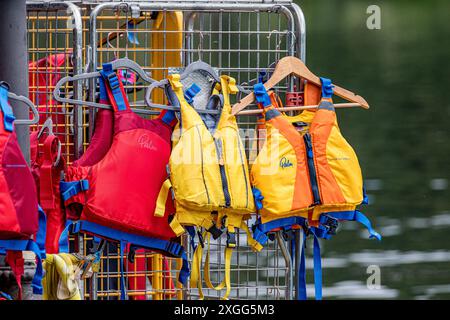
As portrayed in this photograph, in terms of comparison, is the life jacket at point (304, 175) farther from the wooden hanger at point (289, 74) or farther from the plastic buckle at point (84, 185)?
the plastic buckle at point (84, 185)

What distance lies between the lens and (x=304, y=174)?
5.68m

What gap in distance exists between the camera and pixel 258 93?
5676mm

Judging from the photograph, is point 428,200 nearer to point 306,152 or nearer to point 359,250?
point 359,250

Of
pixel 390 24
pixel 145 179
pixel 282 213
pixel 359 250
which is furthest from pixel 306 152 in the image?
pixel 390 24

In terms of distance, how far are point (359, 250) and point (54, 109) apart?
5259 mm

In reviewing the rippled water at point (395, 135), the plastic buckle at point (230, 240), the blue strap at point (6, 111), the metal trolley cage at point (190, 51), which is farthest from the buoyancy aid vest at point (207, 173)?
the rippled water at point (395, 135)

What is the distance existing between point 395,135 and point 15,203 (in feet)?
37.0

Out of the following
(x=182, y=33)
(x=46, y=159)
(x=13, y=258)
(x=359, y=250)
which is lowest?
(x=359, y=250)

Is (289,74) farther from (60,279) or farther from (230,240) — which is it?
(60,279)

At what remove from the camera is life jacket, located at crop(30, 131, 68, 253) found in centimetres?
543

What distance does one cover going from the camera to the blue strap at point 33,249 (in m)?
5.03

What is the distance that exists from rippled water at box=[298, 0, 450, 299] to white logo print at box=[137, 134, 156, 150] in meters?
4.07

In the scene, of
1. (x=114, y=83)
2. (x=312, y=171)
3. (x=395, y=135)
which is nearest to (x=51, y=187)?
(x=114, y=83)

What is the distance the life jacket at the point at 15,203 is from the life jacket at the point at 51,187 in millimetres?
348
